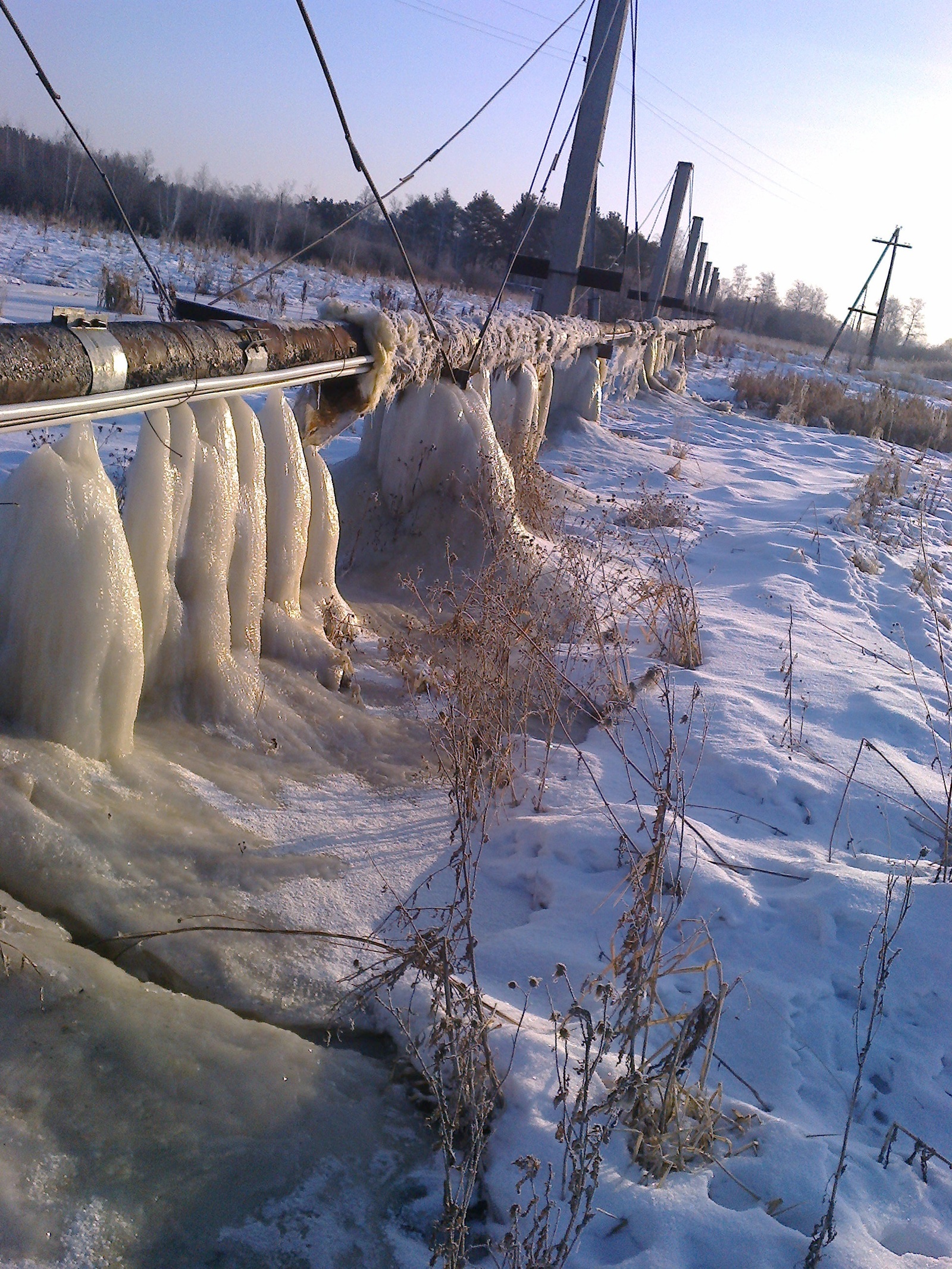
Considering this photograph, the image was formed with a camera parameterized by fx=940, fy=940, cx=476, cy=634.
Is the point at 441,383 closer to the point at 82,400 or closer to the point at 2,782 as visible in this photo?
the point at 82,400

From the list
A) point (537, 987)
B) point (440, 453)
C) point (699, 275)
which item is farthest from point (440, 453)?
point (699, 275)

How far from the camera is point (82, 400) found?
225 cm

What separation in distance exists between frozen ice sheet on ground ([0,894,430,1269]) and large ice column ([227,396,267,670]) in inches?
53.0

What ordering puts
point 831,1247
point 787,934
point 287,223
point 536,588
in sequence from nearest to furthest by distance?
point 831,1247
point 787,934
point 536,588
point 287,223

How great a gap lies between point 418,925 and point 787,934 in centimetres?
107

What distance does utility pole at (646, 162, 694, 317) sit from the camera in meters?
16.2

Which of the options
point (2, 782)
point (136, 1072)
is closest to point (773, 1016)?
point (136, 1072)

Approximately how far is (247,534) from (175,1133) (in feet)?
6.30

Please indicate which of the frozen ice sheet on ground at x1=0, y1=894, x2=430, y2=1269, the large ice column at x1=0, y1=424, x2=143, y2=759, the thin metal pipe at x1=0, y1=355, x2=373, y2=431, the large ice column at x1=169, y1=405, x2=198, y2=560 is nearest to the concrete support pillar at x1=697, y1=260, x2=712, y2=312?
the thin metal pipe at x1=0, y1=355, x2=373, y2=431

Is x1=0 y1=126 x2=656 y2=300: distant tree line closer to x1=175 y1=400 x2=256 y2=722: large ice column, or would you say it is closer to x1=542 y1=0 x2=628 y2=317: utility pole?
x1=542 y1=0 x2=628 y2=317: utility pole

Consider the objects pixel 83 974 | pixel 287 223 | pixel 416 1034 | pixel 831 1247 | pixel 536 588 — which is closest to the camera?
pixel 831 1247

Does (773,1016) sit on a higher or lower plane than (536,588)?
lower

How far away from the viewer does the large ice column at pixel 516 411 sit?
646 centimetres

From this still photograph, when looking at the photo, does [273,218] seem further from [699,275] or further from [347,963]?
[347,963]
